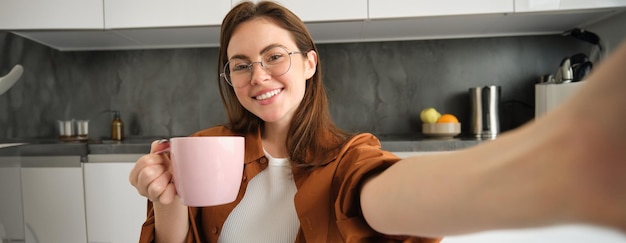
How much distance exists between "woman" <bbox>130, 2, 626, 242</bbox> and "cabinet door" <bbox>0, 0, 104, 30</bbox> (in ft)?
4.08

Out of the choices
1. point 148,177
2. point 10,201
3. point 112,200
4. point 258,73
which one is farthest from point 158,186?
point 10,201

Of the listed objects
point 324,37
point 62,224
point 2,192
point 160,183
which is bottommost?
point 62,224

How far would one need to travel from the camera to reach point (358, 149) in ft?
2.12

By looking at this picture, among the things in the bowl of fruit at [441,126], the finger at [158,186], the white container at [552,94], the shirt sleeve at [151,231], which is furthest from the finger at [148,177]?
the white container at [552,94]

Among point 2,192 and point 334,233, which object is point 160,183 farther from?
point 2,192

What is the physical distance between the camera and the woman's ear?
0.82 meters

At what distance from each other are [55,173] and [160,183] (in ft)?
4.77

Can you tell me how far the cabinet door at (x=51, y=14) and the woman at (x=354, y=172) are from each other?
48.9 inches

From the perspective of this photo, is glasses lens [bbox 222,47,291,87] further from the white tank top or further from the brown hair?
the white tank top

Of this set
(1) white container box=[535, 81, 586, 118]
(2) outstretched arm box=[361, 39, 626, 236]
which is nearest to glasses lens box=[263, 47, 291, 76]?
(2) outstretched arm box=[361, 39, 626, 236]

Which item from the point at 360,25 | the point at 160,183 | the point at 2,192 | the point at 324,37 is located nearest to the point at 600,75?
the point at 160,183

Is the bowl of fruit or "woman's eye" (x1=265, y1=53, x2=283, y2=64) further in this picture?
the bowl of fruit

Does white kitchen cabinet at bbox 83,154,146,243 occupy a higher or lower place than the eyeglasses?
lower

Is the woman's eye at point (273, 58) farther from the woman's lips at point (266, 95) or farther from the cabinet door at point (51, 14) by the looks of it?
the cabinet door at point (51, 14)
